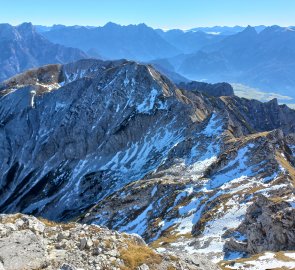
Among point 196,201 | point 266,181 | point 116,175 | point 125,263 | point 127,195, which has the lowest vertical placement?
point 116,175

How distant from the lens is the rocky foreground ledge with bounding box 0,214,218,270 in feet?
78.6

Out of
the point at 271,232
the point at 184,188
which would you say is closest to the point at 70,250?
the point at 271,232

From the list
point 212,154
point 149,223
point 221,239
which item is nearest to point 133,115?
point 212,154

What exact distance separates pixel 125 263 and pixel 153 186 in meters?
86.9

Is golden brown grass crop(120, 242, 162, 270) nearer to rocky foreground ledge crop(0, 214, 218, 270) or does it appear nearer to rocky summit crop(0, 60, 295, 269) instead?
rocky foreground ledge crop(0, 214, 218, 270)

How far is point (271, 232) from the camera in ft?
188

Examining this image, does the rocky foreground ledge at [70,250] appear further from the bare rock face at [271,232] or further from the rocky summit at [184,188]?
the bare rock face at [271,232]

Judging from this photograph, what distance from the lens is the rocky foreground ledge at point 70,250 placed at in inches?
944

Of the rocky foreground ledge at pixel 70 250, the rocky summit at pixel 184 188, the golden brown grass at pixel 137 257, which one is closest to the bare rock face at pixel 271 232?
the rocky summit at pixel 184 188

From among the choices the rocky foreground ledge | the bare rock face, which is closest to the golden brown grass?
the rocky foreground ledge

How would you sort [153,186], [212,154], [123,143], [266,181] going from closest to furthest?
[266,181] < [153,186] < [212,154] < [123,143]

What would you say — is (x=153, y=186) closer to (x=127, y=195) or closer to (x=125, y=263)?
(x=127, y=195)

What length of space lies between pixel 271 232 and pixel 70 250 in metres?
39.3

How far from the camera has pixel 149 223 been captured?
9469 cm
